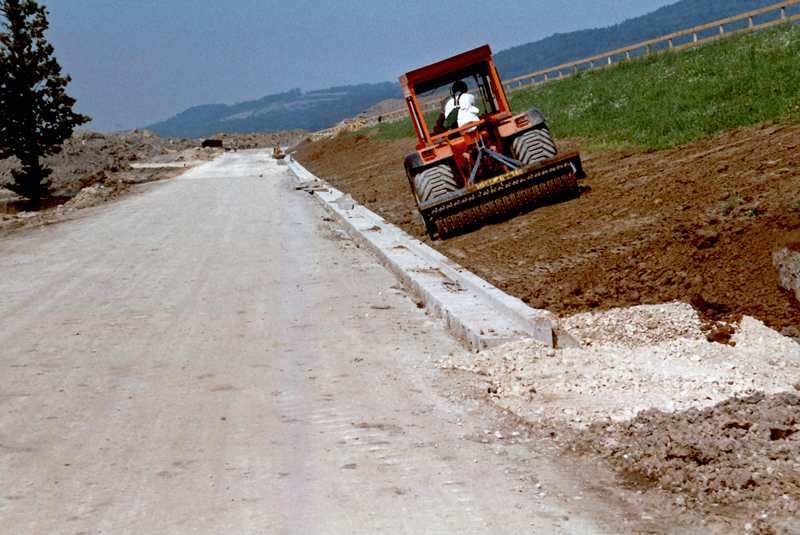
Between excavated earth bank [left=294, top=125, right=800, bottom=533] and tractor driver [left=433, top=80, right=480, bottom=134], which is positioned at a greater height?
tractor driver [left=433, top=80, right=480, bottom=134]

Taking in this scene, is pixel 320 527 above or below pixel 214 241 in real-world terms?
below

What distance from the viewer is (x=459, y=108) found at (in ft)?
37.6

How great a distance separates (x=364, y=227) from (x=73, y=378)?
724 centimetres

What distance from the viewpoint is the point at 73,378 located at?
541 centimetres

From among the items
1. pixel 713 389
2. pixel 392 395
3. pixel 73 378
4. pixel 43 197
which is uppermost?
pixel 43 197

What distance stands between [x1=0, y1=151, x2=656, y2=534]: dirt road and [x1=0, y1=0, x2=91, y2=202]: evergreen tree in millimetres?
26653

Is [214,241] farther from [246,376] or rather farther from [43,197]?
[43,197]

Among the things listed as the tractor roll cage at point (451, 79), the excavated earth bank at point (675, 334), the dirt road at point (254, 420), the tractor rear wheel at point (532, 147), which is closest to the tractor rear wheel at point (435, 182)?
the excavated earth bank at point (675, 334)

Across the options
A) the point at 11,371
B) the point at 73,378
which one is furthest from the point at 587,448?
the point at 11,371

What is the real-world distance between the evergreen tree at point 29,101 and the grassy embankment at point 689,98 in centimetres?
2217

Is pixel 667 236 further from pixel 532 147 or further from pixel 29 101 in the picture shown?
pixel 29 101

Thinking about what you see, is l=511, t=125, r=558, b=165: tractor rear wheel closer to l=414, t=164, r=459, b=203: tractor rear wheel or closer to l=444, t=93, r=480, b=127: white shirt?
l=444, t=93, r=480, b=127: white shirt

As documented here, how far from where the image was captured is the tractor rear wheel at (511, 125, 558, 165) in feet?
36.4

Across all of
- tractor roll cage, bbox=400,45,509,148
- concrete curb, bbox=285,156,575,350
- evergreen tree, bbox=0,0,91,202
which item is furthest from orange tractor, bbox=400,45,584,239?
evergreen tree, bbox=0,0,91,202
